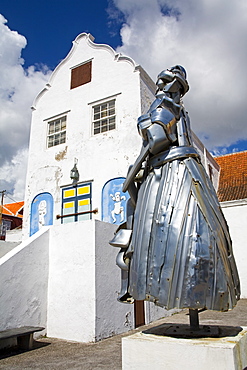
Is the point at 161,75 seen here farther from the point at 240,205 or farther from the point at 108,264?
the point at 240,205

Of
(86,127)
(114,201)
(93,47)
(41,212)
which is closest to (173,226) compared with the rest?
(114,201)

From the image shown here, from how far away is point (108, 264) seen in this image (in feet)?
24.2

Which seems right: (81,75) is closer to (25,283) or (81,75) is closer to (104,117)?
(104,117)

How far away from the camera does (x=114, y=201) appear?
32.0ft

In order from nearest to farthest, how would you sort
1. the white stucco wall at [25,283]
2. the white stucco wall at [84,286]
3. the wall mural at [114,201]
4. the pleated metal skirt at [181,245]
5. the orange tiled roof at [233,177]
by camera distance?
the pleated metal skirt at [181,245], the white stucco wall at [25,283], the white stucco wall at [84,286], the wall mural at [114,201], the orange tiled roof at [233,177]

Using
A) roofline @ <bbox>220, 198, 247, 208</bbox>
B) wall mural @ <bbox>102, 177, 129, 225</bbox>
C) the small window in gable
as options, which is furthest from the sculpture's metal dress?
roofline @ <bbox>220, 198, 247, 208</bbox>

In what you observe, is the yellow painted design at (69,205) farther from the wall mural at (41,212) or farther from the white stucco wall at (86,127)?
the wall mural at (41,212)

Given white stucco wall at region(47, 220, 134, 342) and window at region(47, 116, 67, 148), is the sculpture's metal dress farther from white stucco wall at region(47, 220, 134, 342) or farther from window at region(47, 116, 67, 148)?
window at region(47, 116, 67, 148)

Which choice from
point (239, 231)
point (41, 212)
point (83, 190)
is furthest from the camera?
point (239, 231)

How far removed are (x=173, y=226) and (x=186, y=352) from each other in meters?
1.01

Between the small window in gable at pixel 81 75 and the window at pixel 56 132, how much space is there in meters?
1.46

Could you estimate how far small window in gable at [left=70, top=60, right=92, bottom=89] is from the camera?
38.5ft

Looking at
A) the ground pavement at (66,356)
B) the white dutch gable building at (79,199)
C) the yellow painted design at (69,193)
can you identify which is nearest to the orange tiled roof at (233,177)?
the white dutch gable building at (79,199)

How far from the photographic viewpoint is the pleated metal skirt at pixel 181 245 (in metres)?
2.50
